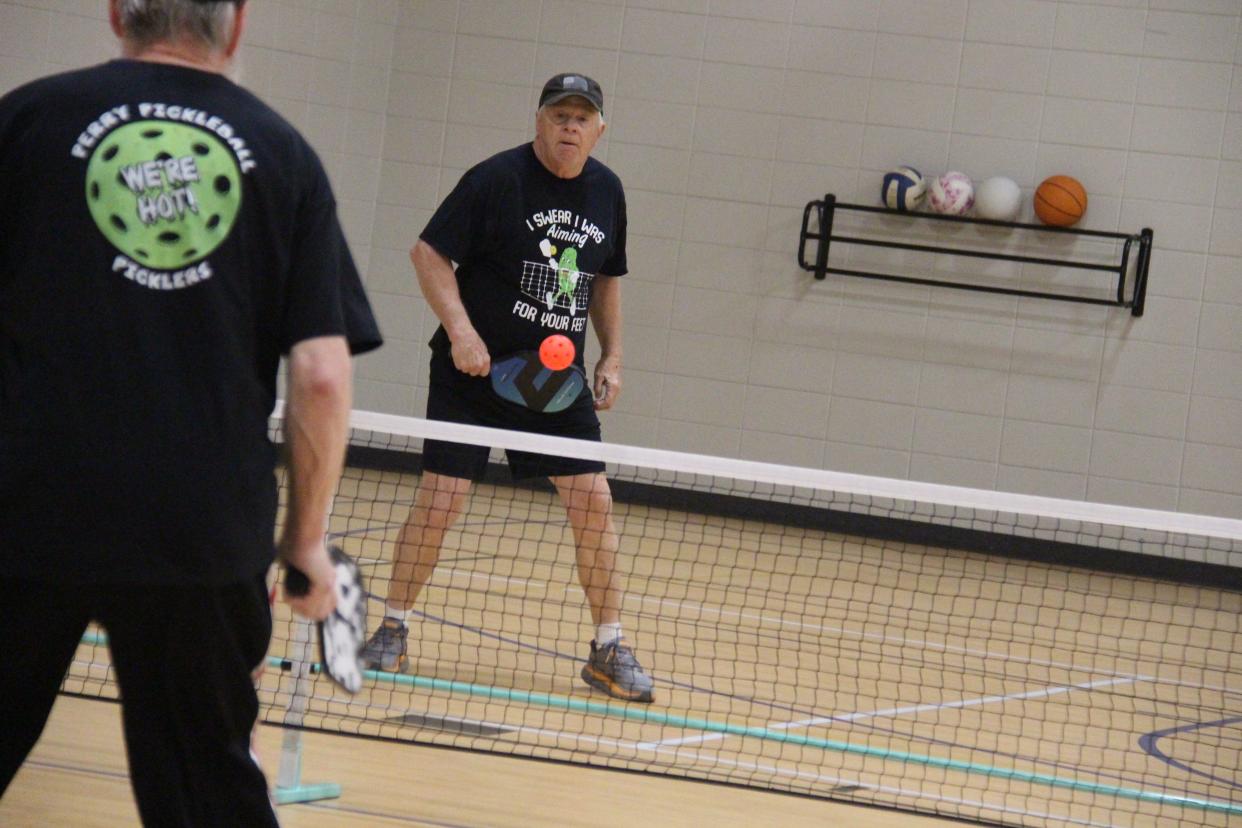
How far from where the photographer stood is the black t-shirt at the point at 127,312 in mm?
1897

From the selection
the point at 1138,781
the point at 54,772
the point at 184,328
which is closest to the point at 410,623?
the point at 54,772

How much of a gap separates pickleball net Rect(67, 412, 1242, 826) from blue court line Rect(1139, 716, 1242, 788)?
0.04ft

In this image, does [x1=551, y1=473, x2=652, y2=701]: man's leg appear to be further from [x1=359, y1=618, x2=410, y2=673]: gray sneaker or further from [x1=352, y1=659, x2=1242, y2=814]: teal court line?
[x1=359, y1=618, x2=410, y2=673]: gray sneaker

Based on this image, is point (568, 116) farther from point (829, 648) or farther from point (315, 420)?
point (315, 420)

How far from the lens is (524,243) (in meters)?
4.89

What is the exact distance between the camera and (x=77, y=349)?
190cm

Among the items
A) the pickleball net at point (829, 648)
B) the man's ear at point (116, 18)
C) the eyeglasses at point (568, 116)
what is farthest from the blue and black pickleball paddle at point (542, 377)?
the man's ear at point (116, 18)

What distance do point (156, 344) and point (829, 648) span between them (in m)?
4.73

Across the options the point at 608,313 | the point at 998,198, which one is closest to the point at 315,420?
the point at 608,313

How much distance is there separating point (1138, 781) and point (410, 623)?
2.55 m

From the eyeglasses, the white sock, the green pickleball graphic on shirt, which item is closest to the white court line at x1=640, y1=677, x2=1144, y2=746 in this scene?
the white sock

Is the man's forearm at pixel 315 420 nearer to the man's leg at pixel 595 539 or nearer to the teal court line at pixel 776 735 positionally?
the teal court line at pixel 776 735

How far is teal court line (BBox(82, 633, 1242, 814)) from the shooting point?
13.8ft

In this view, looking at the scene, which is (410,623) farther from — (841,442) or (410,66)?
(410,66)
